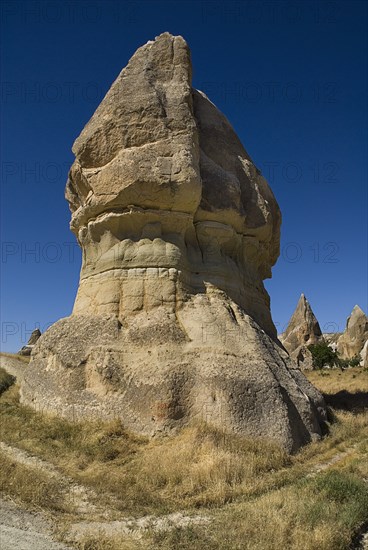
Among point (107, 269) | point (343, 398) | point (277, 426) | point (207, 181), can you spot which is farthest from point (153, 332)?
point (343, 398)

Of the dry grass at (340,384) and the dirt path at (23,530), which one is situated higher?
the dry grass at (340,384)

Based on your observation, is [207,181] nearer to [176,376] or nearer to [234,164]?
[234,164]

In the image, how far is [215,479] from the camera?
6328 millimetres

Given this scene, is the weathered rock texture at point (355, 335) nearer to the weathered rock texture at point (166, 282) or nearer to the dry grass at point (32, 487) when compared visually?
the weathered rock texture at point (166, 282)

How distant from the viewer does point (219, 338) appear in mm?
9461

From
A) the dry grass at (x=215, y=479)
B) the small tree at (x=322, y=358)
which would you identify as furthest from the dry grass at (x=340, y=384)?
the small tree at (x=322, y=358)

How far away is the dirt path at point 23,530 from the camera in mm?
4336

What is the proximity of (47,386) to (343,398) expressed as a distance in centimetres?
919

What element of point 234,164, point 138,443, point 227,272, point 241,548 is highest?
point 234,164

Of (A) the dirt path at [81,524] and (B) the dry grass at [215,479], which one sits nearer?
(A) the dirt path at [81,524]

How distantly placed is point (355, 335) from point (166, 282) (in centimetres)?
3599

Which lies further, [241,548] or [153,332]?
[153,332]

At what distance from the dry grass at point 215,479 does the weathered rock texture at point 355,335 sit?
33898 mm

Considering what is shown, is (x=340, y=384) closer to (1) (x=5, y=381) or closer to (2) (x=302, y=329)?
(1) (x=5, y=381)
